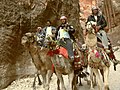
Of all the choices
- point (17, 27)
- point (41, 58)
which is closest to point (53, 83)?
point (41, 58)

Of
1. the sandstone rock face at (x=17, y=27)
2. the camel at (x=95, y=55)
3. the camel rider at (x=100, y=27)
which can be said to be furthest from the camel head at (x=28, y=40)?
the sandstone rock face at (x=17, y=27)

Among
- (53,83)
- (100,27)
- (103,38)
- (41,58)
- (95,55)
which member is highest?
(100,27)

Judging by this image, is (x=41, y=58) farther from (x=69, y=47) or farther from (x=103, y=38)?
(x=103, y=38)

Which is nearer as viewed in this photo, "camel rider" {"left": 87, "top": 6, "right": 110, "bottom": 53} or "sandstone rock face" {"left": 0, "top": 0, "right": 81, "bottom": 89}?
"camel rider" {"left": 87, "top": 6, "right": 110, "bottom": 53}

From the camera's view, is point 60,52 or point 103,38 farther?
point 103,38

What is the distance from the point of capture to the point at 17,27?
18.6m

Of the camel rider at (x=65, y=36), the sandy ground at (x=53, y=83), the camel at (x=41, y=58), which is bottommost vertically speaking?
the sandy ground at (x=53, y=83)

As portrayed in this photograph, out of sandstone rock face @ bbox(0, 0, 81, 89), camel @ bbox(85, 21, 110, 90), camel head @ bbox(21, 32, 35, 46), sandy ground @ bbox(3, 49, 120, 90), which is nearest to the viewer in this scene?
camel @ bbox(85, 21, 110, 90)

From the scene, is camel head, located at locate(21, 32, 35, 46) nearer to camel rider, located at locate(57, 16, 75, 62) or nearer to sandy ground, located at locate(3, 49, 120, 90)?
camel rider, located at locate(57, 16, 75, 62)

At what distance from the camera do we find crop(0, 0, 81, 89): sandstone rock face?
17.8m

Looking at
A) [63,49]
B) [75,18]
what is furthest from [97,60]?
[75,18]

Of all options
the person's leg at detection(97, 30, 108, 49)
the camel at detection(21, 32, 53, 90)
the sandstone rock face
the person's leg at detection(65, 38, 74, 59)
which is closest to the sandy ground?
the sandstone rock face

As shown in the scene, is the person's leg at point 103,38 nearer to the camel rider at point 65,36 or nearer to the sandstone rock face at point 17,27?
the camel rider at point 65,36

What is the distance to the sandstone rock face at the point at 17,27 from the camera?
1777cm
